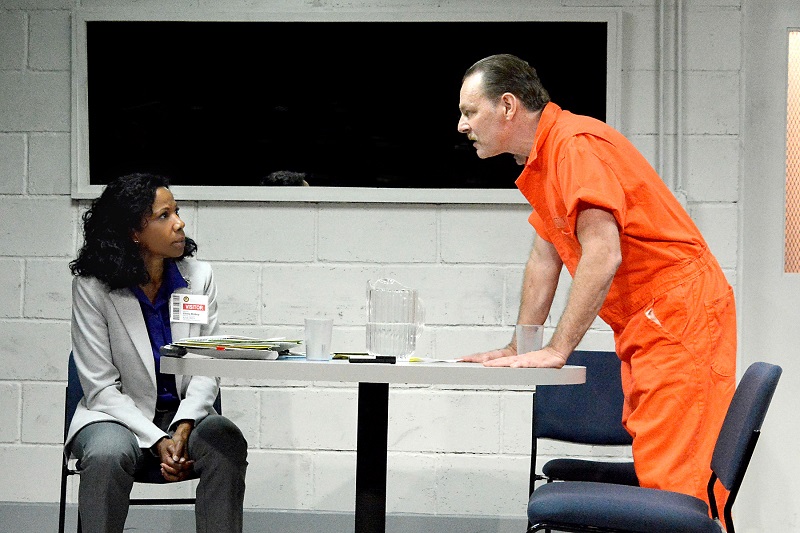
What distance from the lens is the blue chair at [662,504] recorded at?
167 centimetres

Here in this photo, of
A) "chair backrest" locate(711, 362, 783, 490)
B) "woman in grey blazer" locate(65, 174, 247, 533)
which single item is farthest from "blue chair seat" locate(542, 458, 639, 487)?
"woman in grey blazer" locate(65, 174, 247, 533)

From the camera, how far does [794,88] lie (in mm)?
3215

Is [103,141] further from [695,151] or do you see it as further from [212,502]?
[695,151]

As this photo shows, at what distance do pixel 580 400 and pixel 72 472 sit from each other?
1.46 metres

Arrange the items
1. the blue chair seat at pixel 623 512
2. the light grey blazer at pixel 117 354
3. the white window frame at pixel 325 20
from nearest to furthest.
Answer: the blue chair seat at pixel 623 512
the light grey blazer at pixel 117 354
the white window frame at pixel 325 20

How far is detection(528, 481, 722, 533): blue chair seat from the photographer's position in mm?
1661

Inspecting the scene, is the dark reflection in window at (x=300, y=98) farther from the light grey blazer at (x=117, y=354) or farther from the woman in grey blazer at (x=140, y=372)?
the light grey blazer at (x=117, y=354)

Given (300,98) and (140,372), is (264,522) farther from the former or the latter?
(300,98)

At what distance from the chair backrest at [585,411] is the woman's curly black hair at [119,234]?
3.87 ft

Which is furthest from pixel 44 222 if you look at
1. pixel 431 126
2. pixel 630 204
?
pixel 630 204

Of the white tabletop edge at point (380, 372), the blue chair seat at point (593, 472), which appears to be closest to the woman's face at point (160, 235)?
the white tabletop edge at point (380, 372)

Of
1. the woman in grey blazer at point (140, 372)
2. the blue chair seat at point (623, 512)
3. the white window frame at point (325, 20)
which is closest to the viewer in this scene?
the blue chair seat at point (623, 512)

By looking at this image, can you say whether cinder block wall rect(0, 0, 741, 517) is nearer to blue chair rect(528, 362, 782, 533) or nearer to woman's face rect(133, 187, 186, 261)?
woman's face rect(133, 187, 186, 261)

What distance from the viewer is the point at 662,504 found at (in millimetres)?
1702
